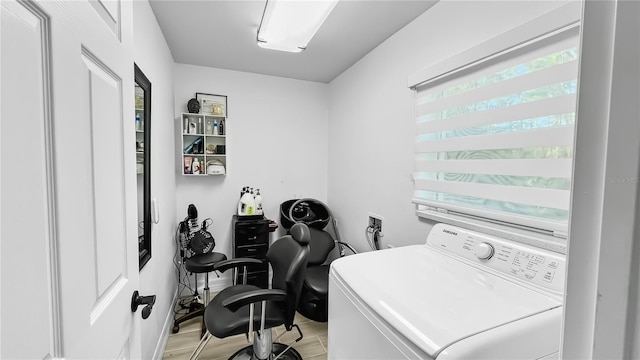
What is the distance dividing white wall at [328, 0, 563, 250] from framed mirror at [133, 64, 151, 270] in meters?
1.73

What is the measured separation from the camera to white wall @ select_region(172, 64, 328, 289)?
112 inches

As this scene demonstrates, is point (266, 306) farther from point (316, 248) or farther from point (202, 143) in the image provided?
point (202, 143)

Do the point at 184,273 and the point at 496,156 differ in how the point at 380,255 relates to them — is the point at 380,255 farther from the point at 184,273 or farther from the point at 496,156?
the point at 184,273

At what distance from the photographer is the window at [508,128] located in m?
1.06

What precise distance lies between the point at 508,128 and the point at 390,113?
0.98 m

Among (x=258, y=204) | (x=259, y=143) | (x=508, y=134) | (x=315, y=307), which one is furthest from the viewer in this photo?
(x=259, y=143)

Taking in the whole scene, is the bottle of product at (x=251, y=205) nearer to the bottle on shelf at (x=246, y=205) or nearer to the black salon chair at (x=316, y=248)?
the bottle on shelf at (x=246, y=205)

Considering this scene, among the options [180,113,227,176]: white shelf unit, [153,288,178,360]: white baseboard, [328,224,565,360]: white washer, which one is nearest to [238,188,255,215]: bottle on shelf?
[180,113,227,176]: white shelf unit

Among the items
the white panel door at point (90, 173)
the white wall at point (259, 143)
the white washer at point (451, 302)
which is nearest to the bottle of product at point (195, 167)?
the white wall at point (259, 143)

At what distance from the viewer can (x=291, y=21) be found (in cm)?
171

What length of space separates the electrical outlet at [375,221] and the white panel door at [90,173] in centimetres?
181

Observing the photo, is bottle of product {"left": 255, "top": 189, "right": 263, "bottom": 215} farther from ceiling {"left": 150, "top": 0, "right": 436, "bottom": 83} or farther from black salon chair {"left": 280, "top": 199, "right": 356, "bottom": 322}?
ceiling {"left": 150, "top": 0, "right": 436, "bottom": 83}

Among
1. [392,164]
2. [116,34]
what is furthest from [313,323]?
Result: [116,34]

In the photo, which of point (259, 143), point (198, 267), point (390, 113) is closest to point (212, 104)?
point (259, 143)
